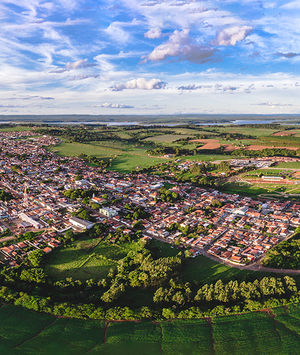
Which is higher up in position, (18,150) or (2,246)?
(18,150)

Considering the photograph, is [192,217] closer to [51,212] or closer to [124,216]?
[124,216]

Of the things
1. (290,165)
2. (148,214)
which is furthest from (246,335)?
(290,165)

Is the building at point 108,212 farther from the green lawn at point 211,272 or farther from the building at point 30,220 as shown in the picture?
the green lawn at point 211,272

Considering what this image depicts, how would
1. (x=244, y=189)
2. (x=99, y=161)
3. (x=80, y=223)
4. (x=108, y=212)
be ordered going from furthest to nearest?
(x=99, y=161)
(x=244, y=189)
(x=108, y=212)
(x=80, y=223)

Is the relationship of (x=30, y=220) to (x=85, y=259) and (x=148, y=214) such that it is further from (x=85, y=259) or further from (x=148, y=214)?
(x=148, y=214)

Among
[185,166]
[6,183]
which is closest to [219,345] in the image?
A: [6,183]

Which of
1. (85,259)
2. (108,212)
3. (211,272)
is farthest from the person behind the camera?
(108,212)

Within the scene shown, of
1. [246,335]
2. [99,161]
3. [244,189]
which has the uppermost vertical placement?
[99,161]
